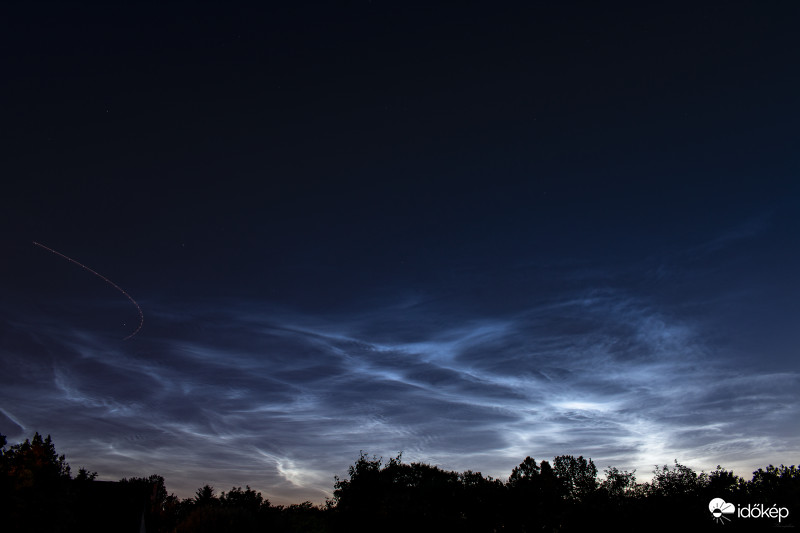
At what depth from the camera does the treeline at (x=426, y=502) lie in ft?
104

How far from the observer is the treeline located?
1242 inches

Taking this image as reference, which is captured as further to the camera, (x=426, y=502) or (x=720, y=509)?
(x=426, y=502)

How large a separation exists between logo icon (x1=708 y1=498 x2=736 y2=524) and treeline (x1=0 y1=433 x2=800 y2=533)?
0.17 meters

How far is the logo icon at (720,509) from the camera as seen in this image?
40.7 meters

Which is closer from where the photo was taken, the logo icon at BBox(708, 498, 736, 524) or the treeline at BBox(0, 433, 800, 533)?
the treeline at BBox(0, 433, 800, 533)

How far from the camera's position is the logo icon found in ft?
133

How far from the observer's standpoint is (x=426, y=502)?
81.1 metres

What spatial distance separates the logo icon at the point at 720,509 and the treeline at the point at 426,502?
0.17 meters

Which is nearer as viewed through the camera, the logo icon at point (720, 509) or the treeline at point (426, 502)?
the treeline at point (426, 502)

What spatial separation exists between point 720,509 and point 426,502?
50.0 meters

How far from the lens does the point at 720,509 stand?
41.7m

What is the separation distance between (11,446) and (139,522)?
91.7 feet

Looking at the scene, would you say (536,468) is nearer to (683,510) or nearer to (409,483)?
(409,483)

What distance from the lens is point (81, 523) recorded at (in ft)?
164
